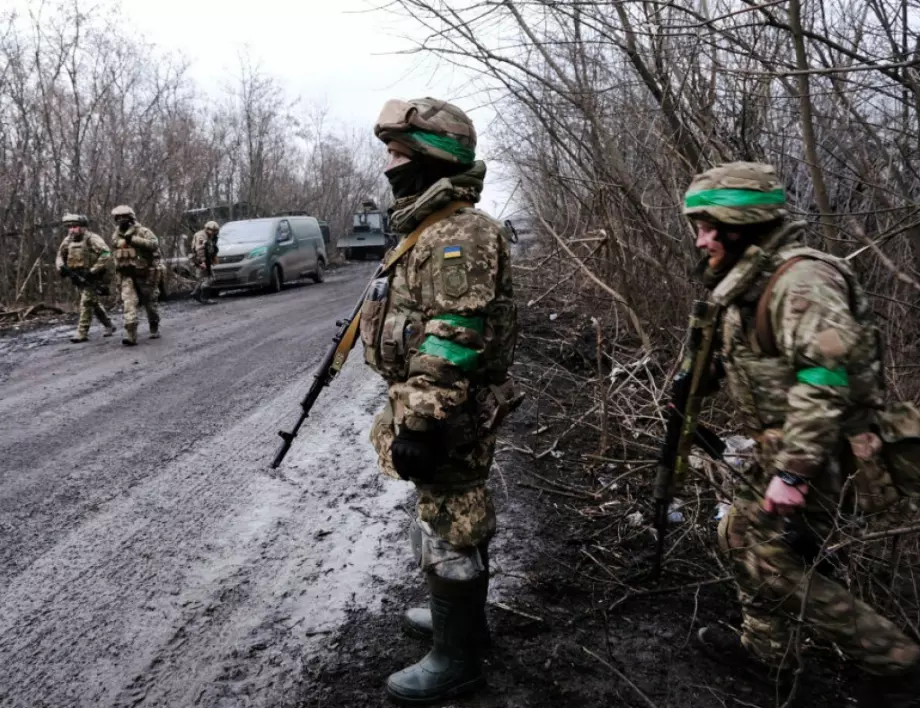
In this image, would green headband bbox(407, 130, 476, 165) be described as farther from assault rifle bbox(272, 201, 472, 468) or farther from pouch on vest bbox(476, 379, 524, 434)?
pouch on vest bbox(476, 379, 524, 434)

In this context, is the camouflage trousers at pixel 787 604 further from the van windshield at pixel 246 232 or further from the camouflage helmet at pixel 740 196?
the van windshield at pixel 246 232

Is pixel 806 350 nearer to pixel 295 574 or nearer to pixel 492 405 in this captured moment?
pixel 492 405

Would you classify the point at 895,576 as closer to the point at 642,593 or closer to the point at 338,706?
the point at 642,593

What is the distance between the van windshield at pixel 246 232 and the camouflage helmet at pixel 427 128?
47.1 ft

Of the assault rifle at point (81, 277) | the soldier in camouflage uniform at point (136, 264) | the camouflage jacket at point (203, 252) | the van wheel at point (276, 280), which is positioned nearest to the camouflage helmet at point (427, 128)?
the soldier in camouflage uniform at point (136, 264)

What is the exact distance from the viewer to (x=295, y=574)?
329cm

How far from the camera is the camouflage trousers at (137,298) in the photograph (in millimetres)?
9188

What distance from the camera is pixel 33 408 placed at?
6203 mm

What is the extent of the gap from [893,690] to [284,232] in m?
16.2

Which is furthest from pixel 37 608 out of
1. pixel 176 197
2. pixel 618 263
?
pixel 176 197

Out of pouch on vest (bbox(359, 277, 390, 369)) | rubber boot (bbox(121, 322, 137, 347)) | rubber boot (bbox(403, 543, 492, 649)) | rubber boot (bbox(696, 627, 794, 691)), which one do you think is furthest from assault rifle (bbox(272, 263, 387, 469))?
rubber boot (bbox(121, 322, 137, 347))

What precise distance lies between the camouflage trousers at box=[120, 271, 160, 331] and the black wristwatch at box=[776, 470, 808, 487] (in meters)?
8.79

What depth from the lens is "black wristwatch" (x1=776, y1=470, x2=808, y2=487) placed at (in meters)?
2.07

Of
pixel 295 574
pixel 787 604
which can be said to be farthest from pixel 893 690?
pixel 295 574
